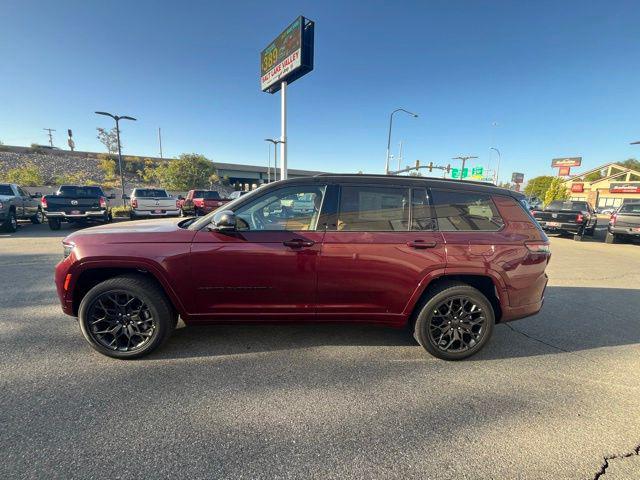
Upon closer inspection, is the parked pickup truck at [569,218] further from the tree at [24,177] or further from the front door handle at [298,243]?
the tree at [24,177]

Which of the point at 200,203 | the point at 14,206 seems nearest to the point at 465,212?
the point at 14,206

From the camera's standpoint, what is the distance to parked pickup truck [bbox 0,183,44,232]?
10.7m

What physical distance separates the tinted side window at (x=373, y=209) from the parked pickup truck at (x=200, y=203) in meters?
14.9

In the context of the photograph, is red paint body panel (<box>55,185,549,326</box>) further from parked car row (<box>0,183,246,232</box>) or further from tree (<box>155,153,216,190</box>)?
tree (<box>155,153,216,190</box>)

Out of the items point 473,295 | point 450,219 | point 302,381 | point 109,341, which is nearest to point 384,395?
point 302,381

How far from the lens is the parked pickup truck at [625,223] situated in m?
11.8

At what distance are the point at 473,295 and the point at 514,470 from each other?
1514 mm

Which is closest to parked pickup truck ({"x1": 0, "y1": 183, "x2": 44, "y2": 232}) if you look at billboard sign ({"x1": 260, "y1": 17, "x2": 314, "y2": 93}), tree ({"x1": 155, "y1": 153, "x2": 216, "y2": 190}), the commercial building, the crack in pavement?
the crack in pavement

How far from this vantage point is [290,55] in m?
23.1

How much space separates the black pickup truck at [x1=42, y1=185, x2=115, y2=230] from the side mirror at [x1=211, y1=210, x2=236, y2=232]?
39.2 ft

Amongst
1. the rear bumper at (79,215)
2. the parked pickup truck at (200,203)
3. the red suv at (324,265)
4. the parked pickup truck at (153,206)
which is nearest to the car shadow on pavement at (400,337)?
the red suv at (324,265)

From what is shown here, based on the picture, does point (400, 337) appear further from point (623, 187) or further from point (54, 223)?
point (623, 187)

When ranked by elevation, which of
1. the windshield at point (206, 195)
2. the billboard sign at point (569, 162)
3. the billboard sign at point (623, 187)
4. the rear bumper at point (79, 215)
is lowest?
the rear bumper at point (79, 215)

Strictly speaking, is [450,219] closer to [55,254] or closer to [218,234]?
[218,234]
